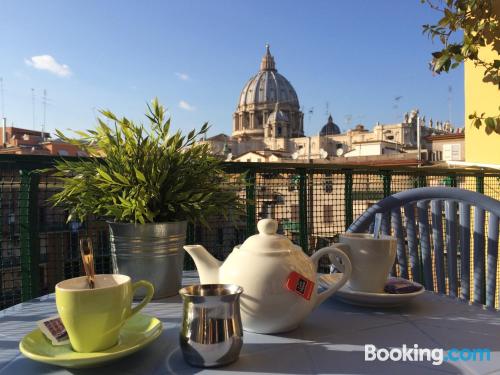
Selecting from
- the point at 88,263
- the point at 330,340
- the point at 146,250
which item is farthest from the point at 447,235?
the point at 88,263

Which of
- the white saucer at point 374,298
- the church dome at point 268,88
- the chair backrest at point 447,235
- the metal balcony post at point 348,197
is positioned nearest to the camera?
the white saucer at point 374,298

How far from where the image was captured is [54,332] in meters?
0.53

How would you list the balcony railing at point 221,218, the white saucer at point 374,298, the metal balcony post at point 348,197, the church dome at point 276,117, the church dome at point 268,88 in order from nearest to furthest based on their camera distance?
the white saucer at point 374,298 → the balcony railing at point 221,218 → the metal balcony post at point 348,197 → the church dome at point 276,117 → the church dome at point 268,88

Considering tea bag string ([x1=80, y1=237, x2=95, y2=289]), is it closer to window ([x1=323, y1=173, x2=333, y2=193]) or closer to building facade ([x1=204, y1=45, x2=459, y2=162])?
window ([x1=323, y1=173, x2=333, y2=193])

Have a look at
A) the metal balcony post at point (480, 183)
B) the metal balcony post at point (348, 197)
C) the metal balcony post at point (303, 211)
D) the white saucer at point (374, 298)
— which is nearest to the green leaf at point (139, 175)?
the white saucer at point (374, 298)

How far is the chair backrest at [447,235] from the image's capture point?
100cm

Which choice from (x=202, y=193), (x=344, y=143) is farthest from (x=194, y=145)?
(x=344, y=143)

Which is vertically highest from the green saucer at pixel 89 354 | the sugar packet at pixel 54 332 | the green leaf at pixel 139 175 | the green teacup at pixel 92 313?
the green leaf at pixel 139 175

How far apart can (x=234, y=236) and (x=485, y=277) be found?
905 millimetres

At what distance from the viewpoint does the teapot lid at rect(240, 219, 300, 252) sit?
0.59 m

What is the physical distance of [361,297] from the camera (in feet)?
2.34

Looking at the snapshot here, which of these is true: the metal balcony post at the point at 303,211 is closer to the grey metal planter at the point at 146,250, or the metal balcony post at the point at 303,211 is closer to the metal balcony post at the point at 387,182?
the metal balcony post at the point at 387,182

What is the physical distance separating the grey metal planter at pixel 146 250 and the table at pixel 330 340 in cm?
6

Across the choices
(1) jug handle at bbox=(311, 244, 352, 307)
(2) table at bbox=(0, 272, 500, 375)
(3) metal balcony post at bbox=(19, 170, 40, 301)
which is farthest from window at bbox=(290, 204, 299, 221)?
(1) jug handle at bbox=(311, 244, 352, 307)
